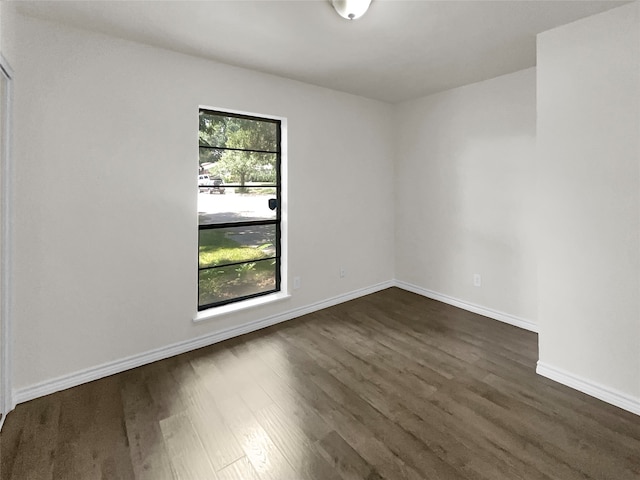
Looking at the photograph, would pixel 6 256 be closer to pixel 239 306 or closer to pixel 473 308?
pixel 239 306

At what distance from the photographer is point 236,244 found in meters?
3.24

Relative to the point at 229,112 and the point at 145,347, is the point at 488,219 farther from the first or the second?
the point at 145,347

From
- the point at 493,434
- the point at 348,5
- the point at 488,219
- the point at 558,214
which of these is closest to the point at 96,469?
the point at 493,434

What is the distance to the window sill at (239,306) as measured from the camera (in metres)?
2.95

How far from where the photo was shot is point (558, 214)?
7.68 feet

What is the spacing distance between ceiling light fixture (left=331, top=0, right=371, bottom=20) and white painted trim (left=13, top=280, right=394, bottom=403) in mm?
2676

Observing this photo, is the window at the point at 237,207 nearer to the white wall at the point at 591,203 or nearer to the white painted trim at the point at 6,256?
the white painted trim at the point at 6,256

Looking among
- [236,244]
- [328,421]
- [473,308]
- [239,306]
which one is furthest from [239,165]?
[473,308]

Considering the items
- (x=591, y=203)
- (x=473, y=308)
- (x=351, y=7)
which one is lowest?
(x=473, y=308)

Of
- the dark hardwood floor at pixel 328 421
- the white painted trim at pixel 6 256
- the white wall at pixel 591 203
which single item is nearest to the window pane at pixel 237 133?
the white painted trim at pixel 6 256

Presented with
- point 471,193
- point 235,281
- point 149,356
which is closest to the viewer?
point 149,356

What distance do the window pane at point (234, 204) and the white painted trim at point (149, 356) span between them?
1053 millimetres

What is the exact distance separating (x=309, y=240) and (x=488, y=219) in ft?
6.50

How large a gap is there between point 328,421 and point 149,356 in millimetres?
1607
